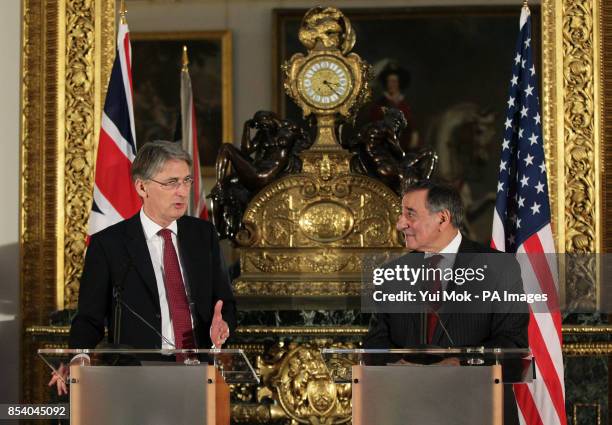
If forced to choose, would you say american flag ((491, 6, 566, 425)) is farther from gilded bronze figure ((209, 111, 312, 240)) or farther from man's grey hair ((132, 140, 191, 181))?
man's grey hair ((132, 140, 191, 181))

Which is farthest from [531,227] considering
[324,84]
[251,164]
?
[251,164]

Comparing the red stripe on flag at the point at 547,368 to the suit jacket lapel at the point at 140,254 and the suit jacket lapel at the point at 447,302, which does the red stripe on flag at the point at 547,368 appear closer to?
the suit jacket lapel at the point at 447,302

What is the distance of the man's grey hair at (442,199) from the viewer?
3977 millimetres

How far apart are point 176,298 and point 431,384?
1.12 metres

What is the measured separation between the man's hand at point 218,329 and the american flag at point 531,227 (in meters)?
2.33

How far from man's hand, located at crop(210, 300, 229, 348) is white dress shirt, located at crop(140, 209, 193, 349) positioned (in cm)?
17

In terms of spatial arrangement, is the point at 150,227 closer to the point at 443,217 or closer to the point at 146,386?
the point at 146,386

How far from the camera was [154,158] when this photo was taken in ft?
13.3

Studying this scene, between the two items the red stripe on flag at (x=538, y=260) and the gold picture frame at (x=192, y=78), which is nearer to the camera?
the red stripe on flag at (x=538, y=260)

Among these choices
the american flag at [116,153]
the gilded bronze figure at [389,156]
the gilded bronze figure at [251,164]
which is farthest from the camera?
the gilded bronze figure at [251,164]

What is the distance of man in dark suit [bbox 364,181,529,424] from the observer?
12.7 feet

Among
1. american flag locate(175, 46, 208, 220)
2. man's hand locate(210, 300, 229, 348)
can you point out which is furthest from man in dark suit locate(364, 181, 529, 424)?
american flag locate(175, 46, 208, 220)

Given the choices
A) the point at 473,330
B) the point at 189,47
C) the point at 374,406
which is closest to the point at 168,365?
the point at 374,406

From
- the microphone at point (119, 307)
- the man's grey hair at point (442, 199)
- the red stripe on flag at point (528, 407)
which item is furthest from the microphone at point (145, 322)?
the red stripe on flag at point (528, 407)
